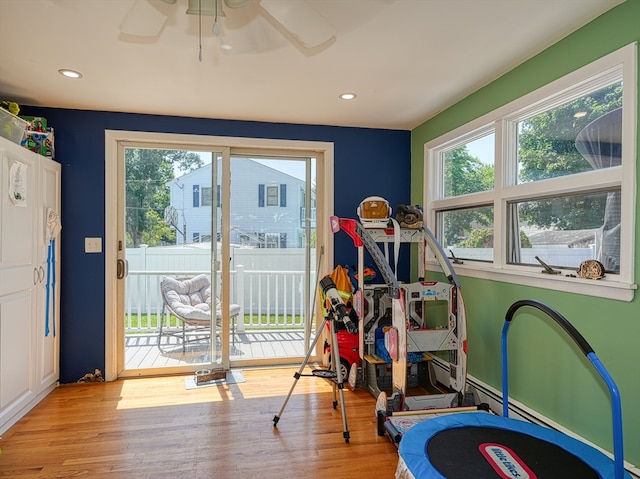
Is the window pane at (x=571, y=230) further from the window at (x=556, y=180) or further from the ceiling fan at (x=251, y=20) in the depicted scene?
the ceiling fan at (x=251, y=20)

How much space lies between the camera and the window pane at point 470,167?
2941 millimetres

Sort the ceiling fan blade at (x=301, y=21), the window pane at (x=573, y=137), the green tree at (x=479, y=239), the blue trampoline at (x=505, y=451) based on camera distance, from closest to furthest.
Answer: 1. the blue trampoline at (x=505, y=451)
2. the ceiling fan blade at (x=301, y=21)
3. the window pane at (x=573, y=137)
4. the green tree at (x=479, y=239)

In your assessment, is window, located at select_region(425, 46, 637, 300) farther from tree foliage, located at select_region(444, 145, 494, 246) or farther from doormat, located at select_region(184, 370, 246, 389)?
doormat, located at select_region(184, 370, 246, 389)

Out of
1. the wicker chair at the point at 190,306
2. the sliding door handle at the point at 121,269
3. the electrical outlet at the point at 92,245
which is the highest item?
the electrical outlet at the point at 92,245

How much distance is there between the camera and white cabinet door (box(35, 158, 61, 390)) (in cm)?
295

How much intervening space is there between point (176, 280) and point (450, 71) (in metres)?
2.99

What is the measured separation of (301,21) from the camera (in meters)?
1.94

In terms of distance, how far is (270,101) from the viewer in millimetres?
3125

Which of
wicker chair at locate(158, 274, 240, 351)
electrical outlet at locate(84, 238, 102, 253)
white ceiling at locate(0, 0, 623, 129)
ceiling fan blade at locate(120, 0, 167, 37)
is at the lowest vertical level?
wicker chair at locate(158, 274, 240, 351)

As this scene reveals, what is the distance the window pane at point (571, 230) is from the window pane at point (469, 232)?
0.31 m

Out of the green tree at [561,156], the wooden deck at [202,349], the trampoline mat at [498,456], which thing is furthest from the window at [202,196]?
the trampoline mat at [498,456]

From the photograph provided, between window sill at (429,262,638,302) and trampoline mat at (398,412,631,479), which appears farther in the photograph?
window sill at (429,262,638,302)

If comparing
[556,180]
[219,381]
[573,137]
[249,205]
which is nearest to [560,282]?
[556,180]

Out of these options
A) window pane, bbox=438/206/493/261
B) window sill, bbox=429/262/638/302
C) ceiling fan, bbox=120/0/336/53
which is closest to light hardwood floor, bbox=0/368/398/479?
window sill, bbox=429/262/638/302
